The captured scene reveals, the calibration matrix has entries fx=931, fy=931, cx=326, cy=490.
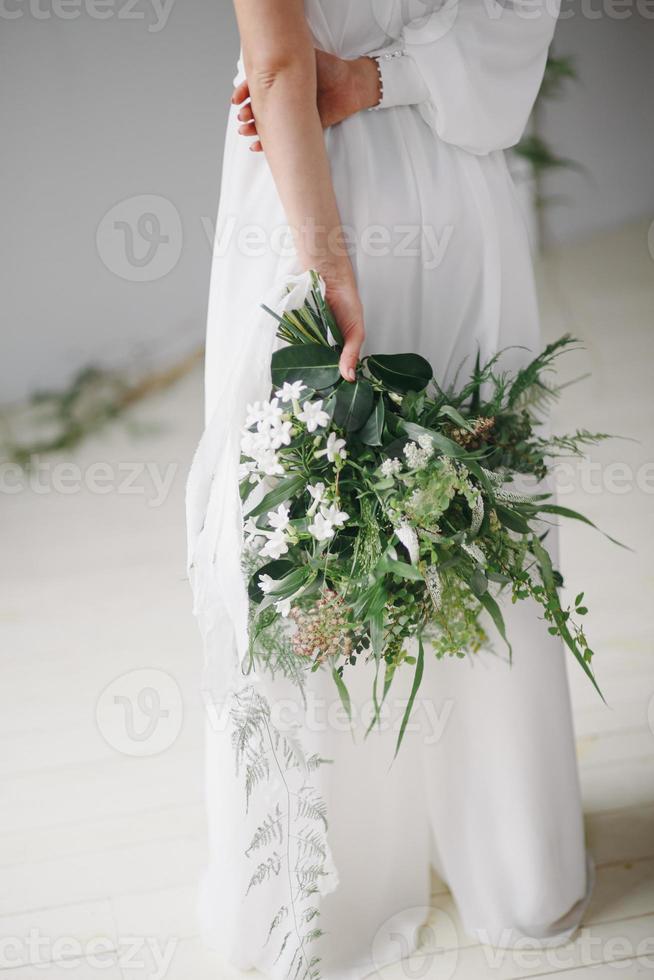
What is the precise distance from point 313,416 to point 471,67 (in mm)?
505

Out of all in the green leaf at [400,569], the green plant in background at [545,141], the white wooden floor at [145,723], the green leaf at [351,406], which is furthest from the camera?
the green plant in background at [545,141]

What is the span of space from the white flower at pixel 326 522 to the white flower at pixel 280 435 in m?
0.09

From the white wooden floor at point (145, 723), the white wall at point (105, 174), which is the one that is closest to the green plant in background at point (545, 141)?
the white wooden floor at point (145, 723)

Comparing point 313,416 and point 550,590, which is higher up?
point 313,416

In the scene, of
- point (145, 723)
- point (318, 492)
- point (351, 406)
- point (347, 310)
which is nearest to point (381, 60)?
point (347, 310)

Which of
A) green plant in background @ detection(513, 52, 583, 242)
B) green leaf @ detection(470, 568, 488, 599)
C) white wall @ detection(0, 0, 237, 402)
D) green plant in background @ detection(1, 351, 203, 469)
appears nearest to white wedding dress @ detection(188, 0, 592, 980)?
green leaf @ detection(470, 568, 488, 599)

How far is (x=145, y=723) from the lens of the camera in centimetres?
207

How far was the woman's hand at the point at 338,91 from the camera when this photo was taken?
1.12 m

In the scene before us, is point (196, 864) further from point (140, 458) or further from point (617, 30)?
point (617, 30)

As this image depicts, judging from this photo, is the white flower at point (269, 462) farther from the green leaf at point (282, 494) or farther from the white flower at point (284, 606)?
the white flower at point (284, 606)

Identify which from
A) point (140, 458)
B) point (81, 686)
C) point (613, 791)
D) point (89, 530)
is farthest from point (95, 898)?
point (140, 458)

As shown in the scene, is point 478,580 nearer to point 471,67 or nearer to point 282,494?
point 282,494

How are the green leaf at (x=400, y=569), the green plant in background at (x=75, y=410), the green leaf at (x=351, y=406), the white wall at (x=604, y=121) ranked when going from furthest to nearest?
the white wall at (x=604, y=121), the green plant in background at (x=75, y=410), the green leaf at (x=351, y=406), the green leaf at (x=400, y=569)

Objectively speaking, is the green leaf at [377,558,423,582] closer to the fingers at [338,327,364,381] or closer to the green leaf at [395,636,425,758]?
the green leaf at [395,636,425,758]
